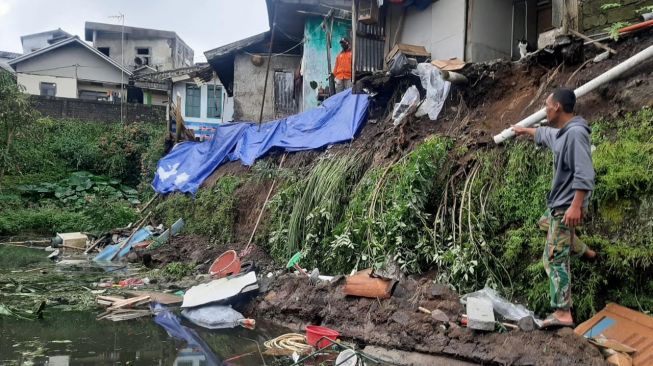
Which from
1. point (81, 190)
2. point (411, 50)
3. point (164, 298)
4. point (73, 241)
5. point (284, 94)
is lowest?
point (73, 241)

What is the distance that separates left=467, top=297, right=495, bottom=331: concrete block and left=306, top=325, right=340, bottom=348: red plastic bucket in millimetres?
1220

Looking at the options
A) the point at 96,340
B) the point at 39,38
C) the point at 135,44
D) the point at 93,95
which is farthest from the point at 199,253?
the point at 39,38

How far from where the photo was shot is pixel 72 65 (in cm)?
2783

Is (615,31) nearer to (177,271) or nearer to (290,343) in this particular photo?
(290,343)

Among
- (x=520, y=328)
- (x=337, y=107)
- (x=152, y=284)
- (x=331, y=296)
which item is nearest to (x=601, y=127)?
(x=520, y=328)

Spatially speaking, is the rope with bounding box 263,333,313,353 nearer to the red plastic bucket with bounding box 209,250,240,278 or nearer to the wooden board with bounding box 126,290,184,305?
the wooden board with bounding box 126,290,184,305

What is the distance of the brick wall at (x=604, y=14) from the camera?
5531 millimetres

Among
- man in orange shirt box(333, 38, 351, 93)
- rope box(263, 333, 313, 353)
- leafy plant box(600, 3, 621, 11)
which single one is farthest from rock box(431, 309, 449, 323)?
man in orange shirt box(333, 38, 351, 93)

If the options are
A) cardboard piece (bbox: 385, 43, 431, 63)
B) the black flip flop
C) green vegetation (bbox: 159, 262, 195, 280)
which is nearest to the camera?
the black flip flop

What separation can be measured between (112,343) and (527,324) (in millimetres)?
3682

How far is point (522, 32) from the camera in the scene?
28.6 feet

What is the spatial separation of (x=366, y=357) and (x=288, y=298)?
1.81m

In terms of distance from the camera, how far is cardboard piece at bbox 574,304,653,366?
3.10 meters

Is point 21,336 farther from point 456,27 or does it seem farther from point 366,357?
point 456,27
